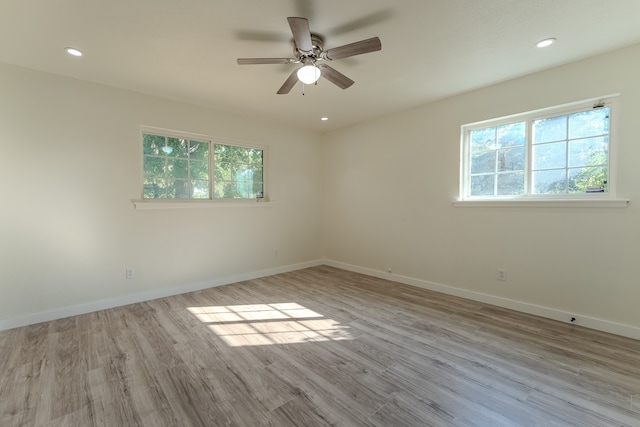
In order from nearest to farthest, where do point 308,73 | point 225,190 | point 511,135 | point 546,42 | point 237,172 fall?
point 308,73 → point 546,42 → point 511,135 → point 225,190 → point 237,172

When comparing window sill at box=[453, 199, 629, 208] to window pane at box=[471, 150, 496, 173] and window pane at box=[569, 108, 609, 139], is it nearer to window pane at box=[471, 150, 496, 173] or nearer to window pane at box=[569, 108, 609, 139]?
window pane at box=[471, 150, 496, 173]

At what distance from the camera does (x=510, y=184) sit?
3174 millimetres

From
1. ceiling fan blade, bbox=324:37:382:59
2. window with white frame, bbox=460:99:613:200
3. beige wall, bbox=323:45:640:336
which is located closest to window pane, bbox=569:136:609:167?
window with white frame, bbox=460:99:613:200

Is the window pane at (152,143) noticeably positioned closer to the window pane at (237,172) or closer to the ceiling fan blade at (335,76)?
the window pane at (237,172)

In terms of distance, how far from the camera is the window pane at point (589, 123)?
2.59 meters

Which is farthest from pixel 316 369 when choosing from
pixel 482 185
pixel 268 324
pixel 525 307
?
pixel 482 185

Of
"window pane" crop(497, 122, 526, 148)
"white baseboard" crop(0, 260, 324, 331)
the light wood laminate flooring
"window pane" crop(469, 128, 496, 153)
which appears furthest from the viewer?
"window pane" crop(469, 128, 496, 153)

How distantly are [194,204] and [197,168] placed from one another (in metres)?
0.53

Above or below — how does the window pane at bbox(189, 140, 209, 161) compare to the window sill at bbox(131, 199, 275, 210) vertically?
above

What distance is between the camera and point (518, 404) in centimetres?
165

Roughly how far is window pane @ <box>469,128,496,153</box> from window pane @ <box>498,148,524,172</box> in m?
0.16

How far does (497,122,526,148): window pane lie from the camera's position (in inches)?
121

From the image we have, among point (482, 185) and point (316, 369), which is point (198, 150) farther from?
point (482, 185)

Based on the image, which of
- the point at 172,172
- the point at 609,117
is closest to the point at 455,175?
the point at 609,117
